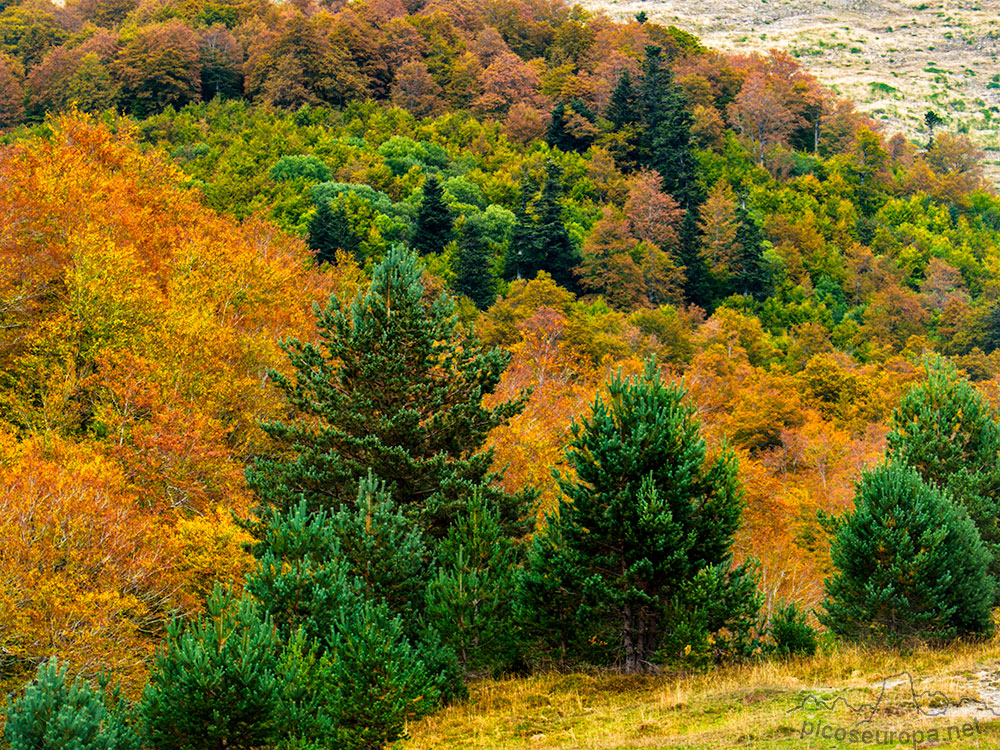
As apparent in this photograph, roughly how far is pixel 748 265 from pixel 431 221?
75.9ft

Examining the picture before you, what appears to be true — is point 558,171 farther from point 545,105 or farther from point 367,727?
point 367,727

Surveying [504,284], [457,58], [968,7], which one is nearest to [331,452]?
[504,284]

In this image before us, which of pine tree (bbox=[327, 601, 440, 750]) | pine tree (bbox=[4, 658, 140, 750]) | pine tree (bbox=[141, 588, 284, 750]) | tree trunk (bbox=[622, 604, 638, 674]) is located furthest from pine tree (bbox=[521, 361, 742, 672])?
pine tree (bbox=[4, 658, 140, 750])

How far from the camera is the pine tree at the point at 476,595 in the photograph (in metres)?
15.5

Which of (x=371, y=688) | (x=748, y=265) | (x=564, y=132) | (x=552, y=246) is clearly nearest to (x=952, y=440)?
(x=371, y=688)

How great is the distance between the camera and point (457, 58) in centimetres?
8288

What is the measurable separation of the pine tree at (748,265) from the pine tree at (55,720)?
57521 millimetres

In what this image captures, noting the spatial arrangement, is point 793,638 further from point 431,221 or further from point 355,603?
point 431,221

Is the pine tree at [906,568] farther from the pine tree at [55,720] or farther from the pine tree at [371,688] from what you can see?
the pine tree at [55,720]

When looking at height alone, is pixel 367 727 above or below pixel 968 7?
below

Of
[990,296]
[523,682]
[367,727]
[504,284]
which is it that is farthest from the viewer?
[990,296]

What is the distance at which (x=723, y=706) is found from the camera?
42.1 feet

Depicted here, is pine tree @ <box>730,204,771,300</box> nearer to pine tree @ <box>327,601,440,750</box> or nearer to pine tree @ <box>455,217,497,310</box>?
pine tree @ <box>455,217,497,310</box>

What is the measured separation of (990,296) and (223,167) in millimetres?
55566
